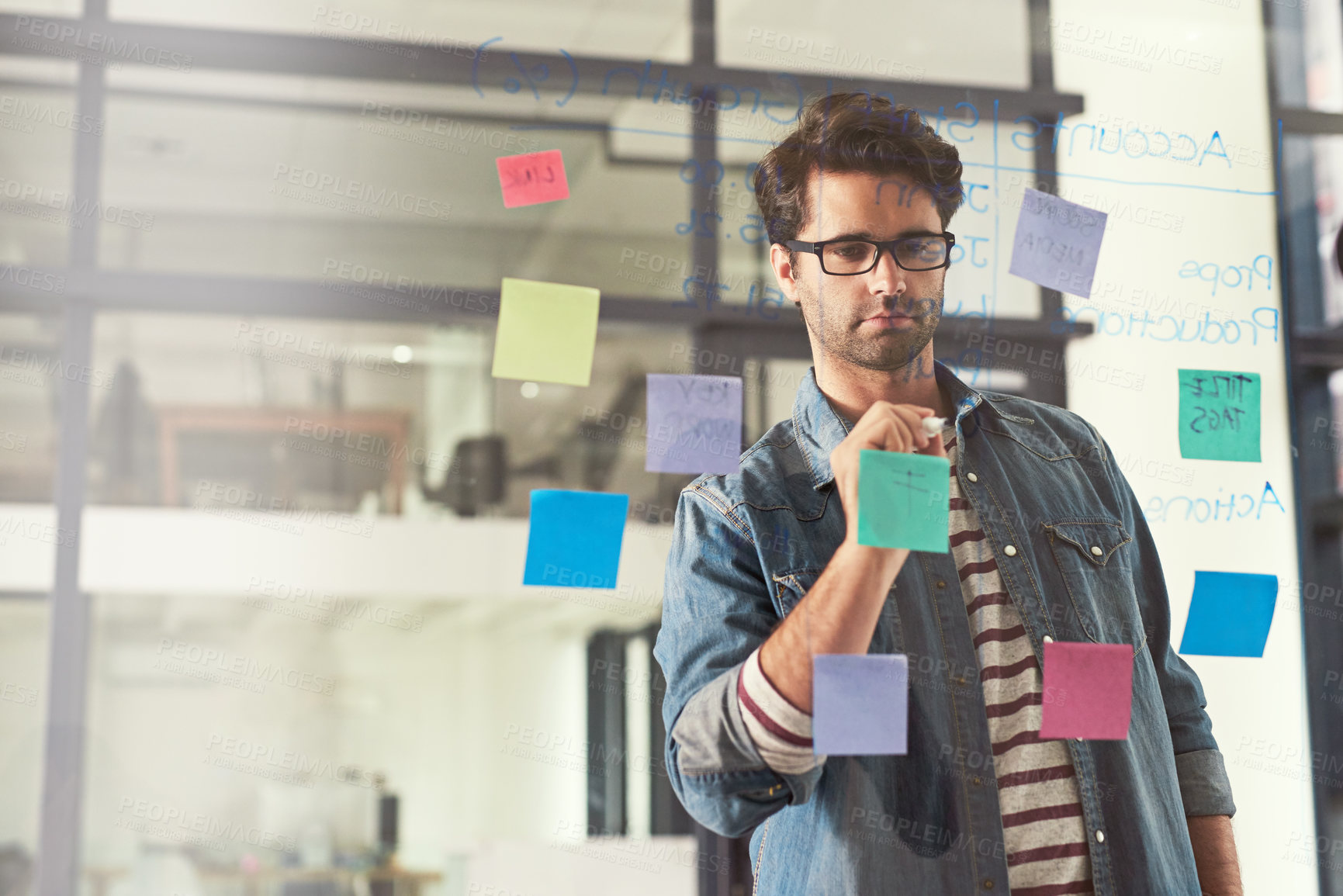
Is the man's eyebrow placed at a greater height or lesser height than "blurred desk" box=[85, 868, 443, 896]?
greater

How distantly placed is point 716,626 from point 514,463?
1506 millimetres

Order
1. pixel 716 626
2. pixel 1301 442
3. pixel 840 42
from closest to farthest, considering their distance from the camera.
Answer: pixel 716 626 → pixel 1301 442 → pixel 840 42

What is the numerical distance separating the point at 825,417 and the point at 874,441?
0.14m

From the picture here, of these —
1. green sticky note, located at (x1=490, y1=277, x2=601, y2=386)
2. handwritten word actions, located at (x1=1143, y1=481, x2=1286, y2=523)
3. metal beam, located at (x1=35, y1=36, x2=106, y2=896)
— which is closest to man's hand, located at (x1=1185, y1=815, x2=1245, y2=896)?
green sticky note, located at (x1=490, y1=277, x2=601, y2=386)

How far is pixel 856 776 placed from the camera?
1.13 metres

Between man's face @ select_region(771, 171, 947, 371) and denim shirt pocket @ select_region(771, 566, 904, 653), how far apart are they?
0.25m

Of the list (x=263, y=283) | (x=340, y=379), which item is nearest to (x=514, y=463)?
(x=340, y=379)

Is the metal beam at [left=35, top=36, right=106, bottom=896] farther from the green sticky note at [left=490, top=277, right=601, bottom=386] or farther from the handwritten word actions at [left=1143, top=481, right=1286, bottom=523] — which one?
the handwritten word actions at [left=1143, top=481, right=1286, bottom=523]

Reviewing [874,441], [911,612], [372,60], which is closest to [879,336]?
[874,441]

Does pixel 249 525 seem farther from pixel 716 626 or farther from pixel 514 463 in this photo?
pixel 716 626

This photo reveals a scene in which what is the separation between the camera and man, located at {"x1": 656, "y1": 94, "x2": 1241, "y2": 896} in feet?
3.55

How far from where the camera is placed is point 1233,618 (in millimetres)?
1580

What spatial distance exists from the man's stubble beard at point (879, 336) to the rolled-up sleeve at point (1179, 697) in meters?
0.29

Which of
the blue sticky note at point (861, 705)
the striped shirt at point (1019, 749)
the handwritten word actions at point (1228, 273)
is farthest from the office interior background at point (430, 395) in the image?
the blue sticky note at point (861, 705)
